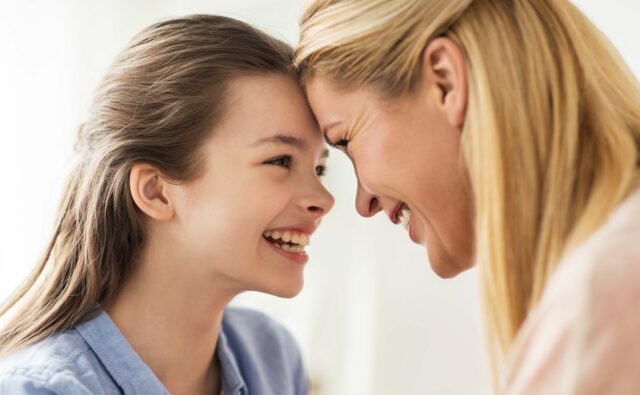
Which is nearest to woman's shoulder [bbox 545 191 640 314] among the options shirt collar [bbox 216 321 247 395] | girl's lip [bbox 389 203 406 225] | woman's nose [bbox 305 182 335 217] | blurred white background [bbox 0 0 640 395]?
girl's lip [bbox 389 203 406 225]

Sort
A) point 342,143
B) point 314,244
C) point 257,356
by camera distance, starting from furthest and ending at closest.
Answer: point 314,244 → point 257,356 → point 342,143

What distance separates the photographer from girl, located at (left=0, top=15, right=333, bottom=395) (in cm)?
135

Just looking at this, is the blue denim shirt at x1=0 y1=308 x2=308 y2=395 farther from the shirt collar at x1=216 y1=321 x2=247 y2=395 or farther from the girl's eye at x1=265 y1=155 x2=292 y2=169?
the girl's eye at x1=265 y1=155 x2=292 y2=169

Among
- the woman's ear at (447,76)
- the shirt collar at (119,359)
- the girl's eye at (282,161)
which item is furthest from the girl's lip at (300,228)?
the woman's ear at (447,76)

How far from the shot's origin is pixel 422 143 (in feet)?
3.65

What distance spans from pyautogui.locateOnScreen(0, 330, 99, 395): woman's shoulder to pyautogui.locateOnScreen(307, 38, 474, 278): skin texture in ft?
1.72

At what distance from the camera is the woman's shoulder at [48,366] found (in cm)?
117

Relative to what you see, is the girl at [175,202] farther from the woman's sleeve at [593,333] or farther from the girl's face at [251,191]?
the woman's sleeve at [593,333]

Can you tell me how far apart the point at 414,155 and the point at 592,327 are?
0.49 m

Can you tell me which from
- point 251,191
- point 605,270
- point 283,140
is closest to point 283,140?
point 283,140

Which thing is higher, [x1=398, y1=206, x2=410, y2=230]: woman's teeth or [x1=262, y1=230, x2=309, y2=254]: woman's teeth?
[x1=398, y1=206, x2=410, y2=230]: woman's teeth

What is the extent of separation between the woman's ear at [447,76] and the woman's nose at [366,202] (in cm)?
29

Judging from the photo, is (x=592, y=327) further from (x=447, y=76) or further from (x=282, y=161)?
(x=282, y=161)

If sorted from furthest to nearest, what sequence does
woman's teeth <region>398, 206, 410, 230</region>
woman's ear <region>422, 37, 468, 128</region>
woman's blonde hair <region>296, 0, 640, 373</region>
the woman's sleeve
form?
woman's teeth <region>398, 206, 410, 230</region>
woman's ear <region>422, 37, 468, 128</region>
woman's blonde hair <region>296, 0, 640, 373</region>
the woman's sleeve
